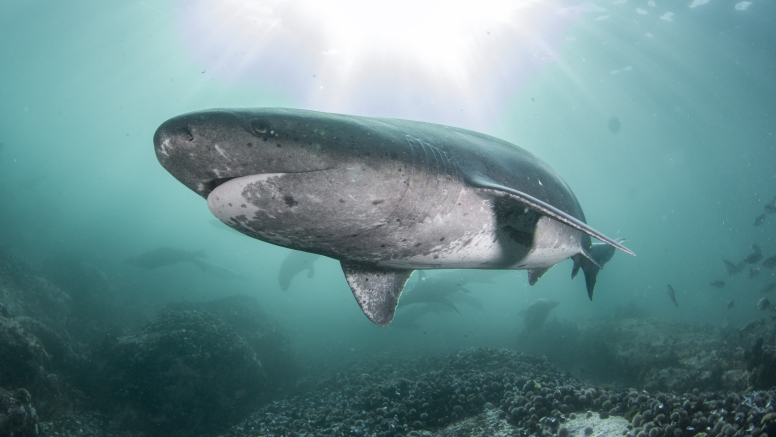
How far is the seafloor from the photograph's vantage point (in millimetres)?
4211

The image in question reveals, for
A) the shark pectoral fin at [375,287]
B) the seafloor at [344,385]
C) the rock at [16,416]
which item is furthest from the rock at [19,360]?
the shark pectoral fin at [375,287]

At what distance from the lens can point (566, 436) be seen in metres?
3.84

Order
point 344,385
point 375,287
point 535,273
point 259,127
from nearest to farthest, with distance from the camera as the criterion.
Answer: point 259,127
point 375,287
point 535,273
point 344,385

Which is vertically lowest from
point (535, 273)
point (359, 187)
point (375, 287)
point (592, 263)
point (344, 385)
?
point (344, 385)

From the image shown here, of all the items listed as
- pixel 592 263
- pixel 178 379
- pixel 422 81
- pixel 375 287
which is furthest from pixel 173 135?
pixel 422 81

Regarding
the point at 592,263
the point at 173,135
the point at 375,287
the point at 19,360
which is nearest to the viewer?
the point at 173,135

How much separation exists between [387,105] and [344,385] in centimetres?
4159

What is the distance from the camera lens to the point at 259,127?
1877 millimetres

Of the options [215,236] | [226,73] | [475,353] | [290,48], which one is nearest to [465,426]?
[475,353]

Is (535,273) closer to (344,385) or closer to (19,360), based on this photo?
(344,385)

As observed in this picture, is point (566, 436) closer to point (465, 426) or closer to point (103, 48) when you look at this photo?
point (465, 426)

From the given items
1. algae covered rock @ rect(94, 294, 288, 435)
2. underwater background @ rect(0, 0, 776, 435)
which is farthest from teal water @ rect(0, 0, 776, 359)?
algae covered rock @ rect(94, 294, 288, 435)

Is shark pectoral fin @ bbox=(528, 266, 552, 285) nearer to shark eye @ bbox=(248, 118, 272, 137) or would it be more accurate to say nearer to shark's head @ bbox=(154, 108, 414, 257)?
shark's head @ bbox=(154, 108, 414, 257)

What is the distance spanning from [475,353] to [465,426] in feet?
18.3
